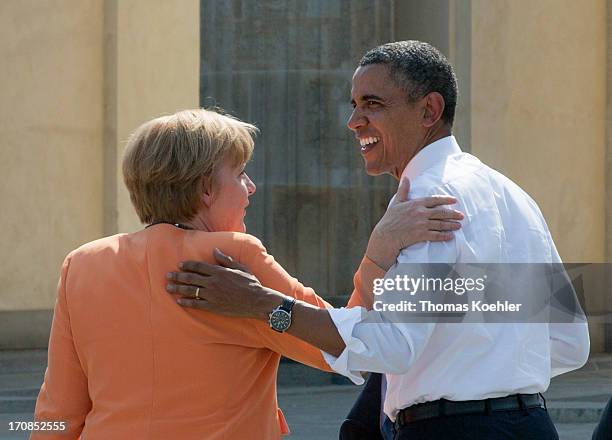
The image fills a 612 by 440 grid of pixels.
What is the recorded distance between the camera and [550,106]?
15492 millimetres

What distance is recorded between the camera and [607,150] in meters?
15.8

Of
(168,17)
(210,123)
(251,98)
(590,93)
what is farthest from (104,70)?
(210,123)

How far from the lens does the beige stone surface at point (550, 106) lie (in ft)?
49.6

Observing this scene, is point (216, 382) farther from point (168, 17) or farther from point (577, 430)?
point (168, 17)

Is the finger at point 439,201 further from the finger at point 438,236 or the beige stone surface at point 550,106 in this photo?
the beige stone surface at point 550,106

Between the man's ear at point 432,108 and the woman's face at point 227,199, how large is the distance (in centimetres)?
45

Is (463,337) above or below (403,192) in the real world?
below

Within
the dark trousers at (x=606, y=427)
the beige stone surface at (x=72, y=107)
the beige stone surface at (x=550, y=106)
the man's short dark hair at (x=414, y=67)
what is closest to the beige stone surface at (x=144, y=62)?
the beige stone surface at (x=72, y=107)

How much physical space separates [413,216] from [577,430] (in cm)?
757

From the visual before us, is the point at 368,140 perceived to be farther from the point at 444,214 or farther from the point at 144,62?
the point at 144,62

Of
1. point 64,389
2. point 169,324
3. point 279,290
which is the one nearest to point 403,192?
point 279,290

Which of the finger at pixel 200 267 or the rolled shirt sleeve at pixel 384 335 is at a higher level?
the finger at pixel 200 267

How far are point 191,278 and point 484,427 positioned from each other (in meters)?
0.72

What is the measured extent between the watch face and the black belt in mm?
332
